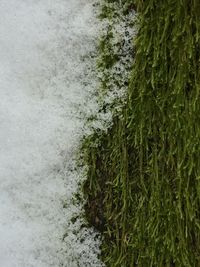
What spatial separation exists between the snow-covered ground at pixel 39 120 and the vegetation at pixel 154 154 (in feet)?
0.25

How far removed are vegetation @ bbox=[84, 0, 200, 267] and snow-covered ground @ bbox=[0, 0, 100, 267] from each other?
0.08 m

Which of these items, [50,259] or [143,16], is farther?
[50,259]

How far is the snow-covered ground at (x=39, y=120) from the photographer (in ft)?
4.31

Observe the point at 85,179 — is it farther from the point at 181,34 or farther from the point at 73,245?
the point at 181,34

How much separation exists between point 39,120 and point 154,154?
355 mm

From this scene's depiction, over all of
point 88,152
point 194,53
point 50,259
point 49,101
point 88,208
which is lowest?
point 50,259

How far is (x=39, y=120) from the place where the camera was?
1.34 meters

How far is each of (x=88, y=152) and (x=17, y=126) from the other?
0.74ft

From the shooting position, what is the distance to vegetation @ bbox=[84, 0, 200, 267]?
124 cm

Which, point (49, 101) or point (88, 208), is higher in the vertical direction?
point (49, 101)

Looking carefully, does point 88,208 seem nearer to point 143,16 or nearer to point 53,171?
point 53,171

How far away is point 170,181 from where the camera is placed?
1.31 meters

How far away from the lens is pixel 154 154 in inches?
51.6

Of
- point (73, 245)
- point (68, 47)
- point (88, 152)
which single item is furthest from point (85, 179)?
point (68, 47)
